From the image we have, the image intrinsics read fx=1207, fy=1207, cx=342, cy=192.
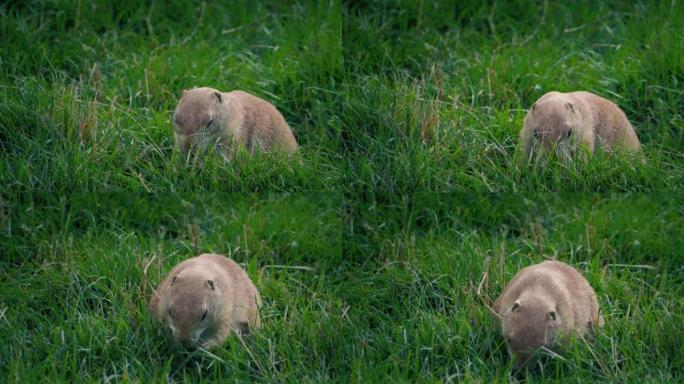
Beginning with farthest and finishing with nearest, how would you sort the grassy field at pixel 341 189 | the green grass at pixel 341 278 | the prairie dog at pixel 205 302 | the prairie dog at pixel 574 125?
the prairie dog at pixel 574 125 < the grassy field at pixel 341 189 < the green grass at pixel 341 278 < the prairie dog at pixel 205 302

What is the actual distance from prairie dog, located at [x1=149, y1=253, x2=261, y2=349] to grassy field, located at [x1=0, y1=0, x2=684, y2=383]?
128 mm

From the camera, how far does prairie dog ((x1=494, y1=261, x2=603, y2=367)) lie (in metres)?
6.92

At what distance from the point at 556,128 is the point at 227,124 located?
6.67 ft

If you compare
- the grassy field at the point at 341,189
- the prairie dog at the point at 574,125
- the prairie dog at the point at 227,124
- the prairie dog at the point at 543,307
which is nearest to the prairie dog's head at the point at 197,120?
the prairie dog at the point at 227,124

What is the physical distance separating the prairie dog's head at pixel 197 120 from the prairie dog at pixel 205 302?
76cm

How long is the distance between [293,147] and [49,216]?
170 cm

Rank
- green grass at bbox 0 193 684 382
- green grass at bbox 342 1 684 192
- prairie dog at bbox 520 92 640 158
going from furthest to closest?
green grass at bbox 342 1 684 192 < prairie dog at bbox 520 92 640 158 < green grass at bbox 0 193 684 382

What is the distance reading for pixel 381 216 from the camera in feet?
26.1

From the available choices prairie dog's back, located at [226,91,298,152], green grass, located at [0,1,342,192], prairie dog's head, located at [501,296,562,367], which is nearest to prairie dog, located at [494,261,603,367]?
prairie dog's head, located at [501,296,562,367]

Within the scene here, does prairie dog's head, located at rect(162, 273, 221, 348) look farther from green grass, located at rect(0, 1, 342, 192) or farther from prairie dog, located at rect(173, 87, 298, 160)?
prairie dog, located at rect(173, 87, 298, 160)

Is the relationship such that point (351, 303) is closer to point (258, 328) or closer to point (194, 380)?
point (258, 328)

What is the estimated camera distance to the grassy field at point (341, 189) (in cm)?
728

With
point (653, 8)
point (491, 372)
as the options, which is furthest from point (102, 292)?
point (653, 8)

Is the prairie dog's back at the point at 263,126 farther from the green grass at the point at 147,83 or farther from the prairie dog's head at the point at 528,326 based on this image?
the prairie dog's head at the point at 528,326
